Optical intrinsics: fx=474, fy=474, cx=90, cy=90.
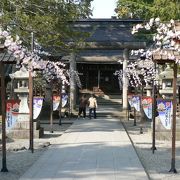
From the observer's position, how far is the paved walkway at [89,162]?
10156 mm

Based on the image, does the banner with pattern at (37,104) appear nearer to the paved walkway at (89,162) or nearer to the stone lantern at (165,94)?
the paved walkway at (89,162)

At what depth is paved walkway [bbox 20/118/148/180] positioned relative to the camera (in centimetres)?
1016

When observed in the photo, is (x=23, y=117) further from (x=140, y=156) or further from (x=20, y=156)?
(x=140, y=156)

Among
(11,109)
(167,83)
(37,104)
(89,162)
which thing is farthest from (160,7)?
(89,162)

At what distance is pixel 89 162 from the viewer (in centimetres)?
1195

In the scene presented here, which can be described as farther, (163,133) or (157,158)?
(163,133)

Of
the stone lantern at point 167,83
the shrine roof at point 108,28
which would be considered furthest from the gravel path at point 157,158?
the shrine roof at point 108,28

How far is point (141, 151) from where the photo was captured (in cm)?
1478

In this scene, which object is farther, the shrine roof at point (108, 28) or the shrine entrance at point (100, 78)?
the shrine entrance at point (100, 78)

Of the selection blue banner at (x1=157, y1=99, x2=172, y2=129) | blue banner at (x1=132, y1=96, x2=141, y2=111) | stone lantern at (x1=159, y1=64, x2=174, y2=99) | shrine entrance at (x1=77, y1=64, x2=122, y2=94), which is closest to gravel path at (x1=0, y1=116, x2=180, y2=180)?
blue banner at (x1=157, y1=99, x2=172, y2=129)

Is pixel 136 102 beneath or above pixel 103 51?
beneath

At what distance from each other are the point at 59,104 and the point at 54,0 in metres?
6.31

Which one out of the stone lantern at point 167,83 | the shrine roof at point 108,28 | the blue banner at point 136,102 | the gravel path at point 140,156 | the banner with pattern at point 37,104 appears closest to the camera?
the gravel path at point 140,156

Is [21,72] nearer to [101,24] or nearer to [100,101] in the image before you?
[101,24]
